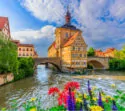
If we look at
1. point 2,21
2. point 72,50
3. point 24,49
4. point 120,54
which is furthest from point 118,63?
point 2,21

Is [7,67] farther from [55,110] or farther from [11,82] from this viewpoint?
[55,110]

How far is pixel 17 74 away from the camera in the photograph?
73.0 feet

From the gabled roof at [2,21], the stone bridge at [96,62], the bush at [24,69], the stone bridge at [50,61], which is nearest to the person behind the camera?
the bush at [24,69]

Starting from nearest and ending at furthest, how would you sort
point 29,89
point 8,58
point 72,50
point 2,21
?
point 29,89 < point 8,58 < point 2,21 < point 72,50

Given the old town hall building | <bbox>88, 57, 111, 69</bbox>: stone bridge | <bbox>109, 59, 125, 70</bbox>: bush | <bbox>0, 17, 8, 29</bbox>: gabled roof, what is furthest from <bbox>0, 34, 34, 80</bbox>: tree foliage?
<bbox>109, 59, 125, 70</bbox>: bush

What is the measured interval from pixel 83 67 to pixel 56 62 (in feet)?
22.0

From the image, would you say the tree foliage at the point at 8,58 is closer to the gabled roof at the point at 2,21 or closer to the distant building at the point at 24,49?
the gabled roof at the point at 2,21

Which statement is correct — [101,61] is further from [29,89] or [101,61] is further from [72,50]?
[29,89]

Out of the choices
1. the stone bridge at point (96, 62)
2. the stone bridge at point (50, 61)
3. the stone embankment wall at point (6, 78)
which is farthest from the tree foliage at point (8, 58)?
the stone bridge at point (96, 62)

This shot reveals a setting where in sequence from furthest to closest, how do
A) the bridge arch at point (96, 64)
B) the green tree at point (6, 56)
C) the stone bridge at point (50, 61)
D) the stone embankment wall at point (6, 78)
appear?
the bridge arch at point (96, 64)
the stone bridge at point (50, 61)
the green tree at point (6, 56)
the stone embankment wall at point (6, 78)

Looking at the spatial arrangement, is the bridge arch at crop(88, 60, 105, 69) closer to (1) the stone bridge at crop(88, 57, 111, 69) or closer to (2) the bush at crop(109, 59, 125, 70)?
(1) the stone bridge at crop(88, 57, 111, 69)

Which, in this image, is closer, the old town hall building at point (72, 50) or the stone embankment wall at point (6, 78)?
the stone embankment wall at point (6, 78)

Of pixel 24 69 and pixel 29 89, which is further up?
pixel 24 69

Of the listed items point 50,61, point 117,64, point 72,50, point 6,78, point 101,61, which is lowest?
point 6,78
